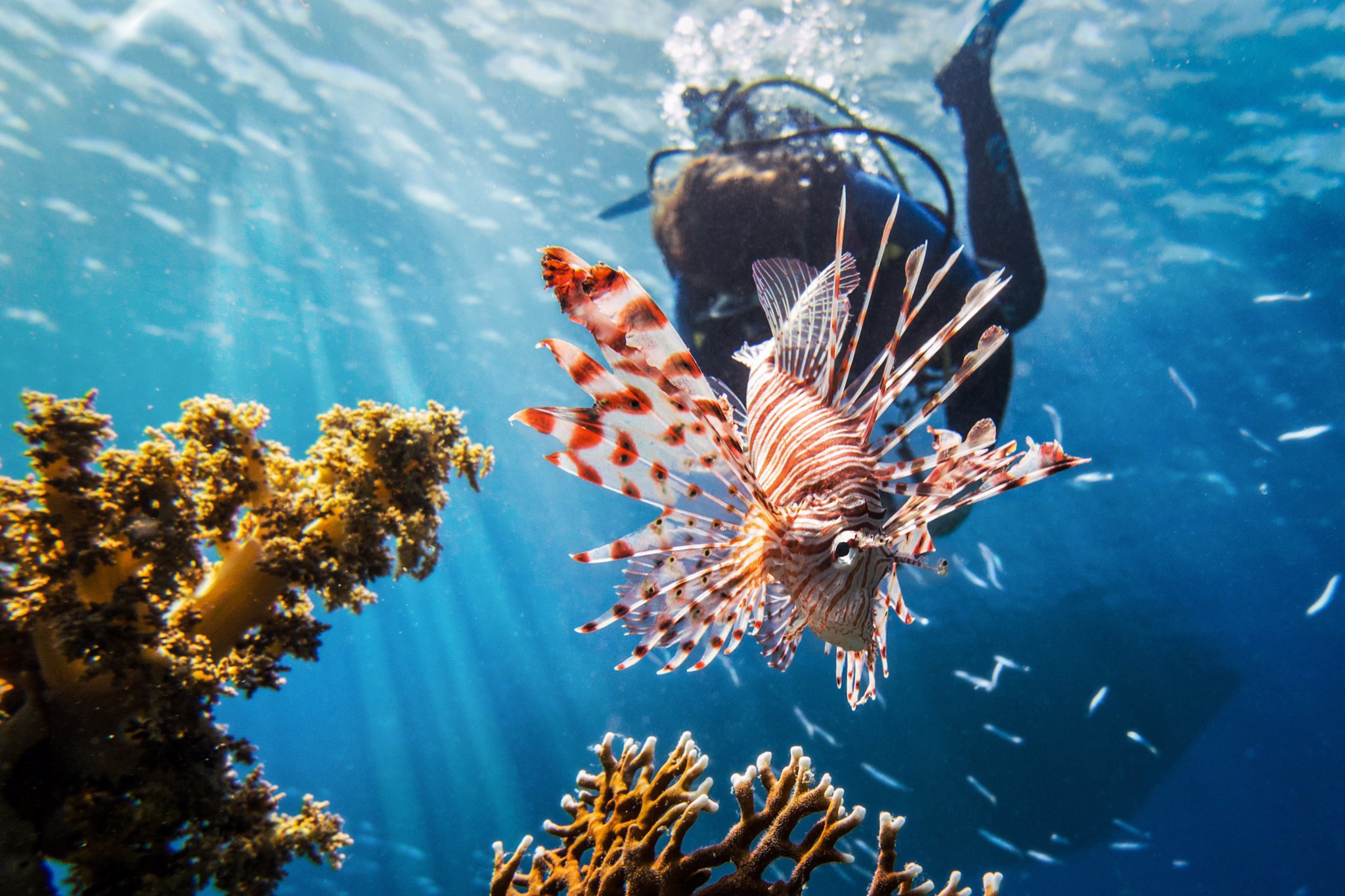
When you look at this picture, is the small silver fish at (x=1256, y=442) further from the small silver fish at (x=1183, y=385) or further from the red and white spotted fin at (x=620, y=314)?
the red and white spotted fin at (x=620, y=314)

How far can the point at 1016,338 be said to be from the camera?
11320 mm

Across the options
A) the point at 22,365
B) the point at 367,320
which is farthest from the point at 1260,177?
the point at 22,365

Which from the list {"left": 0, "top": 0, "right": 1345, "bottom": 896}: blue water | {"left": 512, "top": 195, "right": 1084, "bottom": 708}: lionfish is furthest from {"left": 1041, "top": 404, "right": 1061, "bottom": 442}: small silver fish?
{"left": 512, "top": 195, "right": 1084, "bottom": 708}: lionfish

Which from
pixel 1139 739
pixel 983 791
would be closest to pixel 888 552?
pixel 1139 739

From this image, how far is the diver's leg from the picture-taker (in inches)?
199

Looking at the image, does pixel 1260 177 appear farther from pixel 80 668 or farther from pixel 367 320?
pixel 367 320

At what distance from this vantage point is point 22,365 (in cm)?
1680

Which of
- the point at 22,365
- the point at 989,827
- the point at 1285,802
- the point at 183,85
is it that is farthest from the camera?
the point at 1285,802

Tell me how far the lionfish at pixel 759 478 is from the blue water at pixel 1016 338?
9037 millimetres

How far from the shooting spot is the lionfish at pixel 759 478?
146cm

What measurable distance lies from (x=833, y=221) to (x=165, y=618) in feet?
14.4

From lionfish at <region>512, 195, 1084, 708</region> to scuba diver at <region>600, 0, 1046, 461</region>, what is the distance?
247 cm

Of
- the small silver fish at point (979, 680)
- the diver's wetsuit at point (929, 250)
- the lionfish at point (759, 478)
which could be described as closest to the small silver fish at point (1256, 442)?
the small silver fish at point (979, 680)

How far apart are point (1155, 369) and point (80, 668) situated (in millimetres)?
16936
